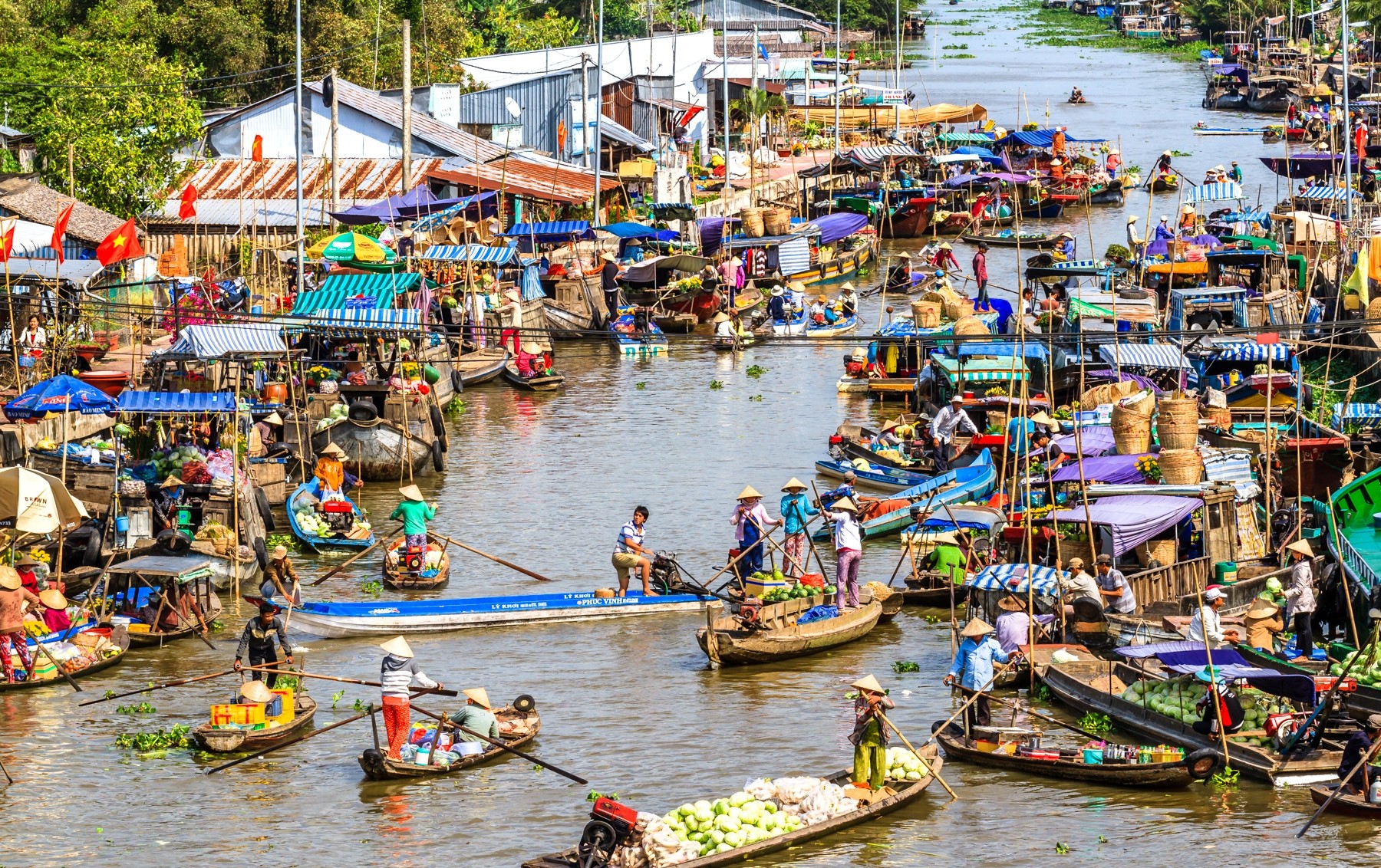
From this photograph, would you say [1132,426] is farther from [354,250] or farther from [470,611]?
[354,250]

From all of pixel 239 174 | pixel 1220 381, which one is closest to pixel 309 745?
pixel 1220 381

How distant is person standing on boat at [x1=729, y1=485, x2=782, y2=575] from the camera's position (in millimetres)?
22188

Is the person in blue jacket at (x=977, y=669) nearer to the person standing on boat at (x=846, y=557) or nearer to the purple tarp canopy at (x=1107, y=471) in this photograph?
the person standing on boat at (x=846, y=557)

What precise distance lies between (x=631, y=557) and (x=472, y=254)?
18844 mm

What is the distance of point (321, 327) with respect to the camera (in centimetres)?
2983

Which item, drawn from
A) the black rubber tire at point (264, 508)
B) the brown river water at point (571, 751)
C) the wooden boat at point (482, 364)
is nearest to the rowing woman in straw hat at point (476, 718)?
the brown river water at point (571, 751)

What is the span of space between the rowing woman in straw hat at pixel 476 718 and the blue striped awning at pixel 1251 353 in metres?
17.7

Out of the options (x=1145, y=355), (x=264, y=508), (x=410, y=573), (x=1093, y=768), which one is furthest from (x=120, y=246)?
(x=1093, y=768)

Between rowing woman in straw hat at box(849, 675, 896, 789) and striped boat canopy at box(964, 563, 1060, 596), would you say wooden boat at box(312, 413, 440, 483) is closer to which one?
striped boat canopy at box(964, 563, 1060, 596)

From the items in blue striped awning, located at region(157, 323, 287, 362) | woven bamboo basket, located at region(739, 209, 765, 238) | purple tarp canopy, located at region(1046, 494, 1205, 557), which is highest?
woven bamboo basket, located at region(739, 209, 765, 238)

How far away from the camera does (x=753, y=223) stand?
155 ft

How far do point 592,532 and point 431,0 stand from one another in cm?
4174

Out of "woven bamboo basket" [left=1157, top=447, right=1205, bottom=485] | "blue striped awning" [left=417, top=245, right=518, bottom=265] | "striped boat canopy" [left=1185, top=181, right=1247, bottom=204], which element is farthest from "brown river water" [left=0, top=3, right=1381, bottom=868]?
"striped boat canopy" [left=1185, top=181, right=1247, bottom=204]

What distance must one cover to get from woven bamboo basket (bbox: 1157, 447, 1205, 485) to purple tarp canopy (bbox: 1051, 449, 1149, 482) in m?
0.58
